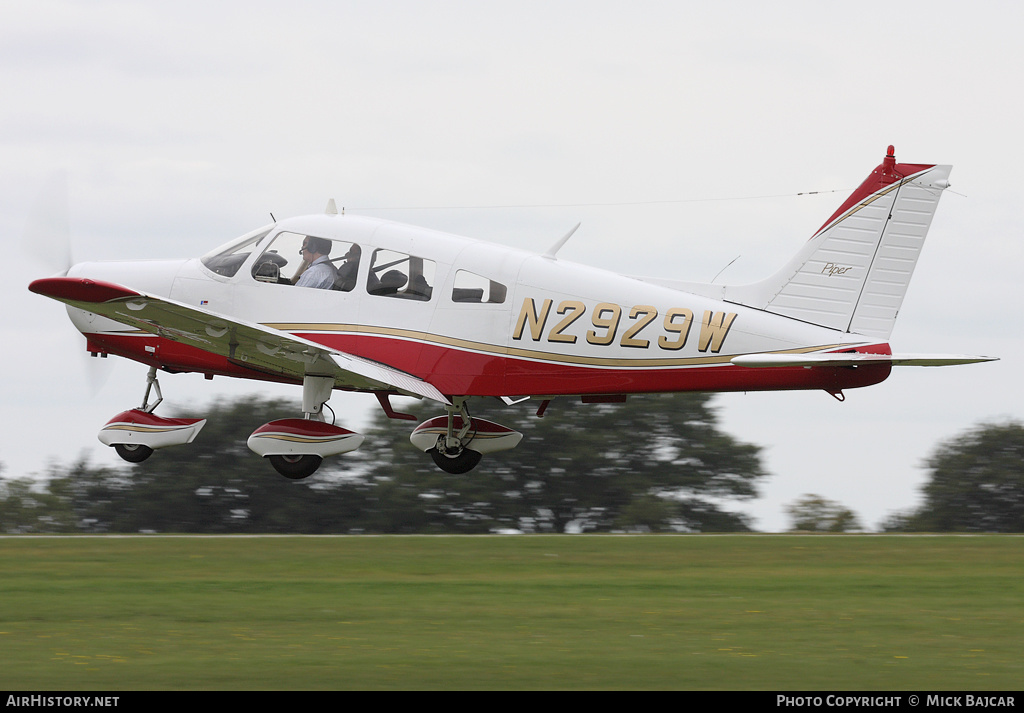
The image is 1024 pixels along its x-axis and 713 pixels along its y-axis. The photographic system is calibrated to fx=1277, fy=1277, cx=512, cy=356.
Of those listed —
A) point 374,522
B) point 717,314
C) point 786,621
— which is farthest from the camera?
Answer: point 374,522

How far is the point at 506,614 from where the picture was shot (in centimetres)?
1091

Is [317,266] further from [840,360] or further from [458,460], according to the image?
[840,360]

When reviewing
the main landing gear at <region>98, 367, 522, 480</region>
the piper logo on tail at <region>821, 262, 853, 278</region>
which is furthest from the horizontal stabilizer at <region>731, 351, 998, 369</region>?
the main landing gear at <region>98, 367, 522, 480</region>

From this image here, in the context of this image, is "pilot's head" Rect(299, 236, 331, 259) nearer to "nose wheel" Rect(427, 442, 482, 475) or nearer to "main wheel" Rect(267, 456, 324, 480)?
"main wheel" Rect(267, 456, 324, 480)

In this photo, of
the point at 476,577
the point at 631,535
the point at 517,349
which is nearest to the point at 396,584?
the point at 476,577

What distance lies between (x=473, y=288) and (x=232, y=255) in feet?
9.77

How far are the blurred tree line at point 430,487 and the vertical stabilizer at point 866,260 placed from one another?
19.7 m

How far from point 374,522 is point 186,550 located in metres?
19.5

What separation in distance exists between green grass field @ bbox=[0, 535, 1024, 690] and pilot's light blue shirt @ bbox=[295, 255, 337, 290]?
9.89 ft

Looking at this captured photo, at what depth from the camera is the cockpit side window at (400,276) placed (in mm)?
14188

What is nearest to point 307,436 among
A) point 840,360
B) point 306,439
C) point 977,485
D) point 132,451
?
Result: point 306,439

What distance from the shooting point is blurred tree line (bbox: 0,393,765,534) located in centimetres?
3400

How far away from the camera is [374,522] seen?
33.8m

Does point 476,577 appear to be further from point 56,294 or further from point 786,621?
point 56,294
